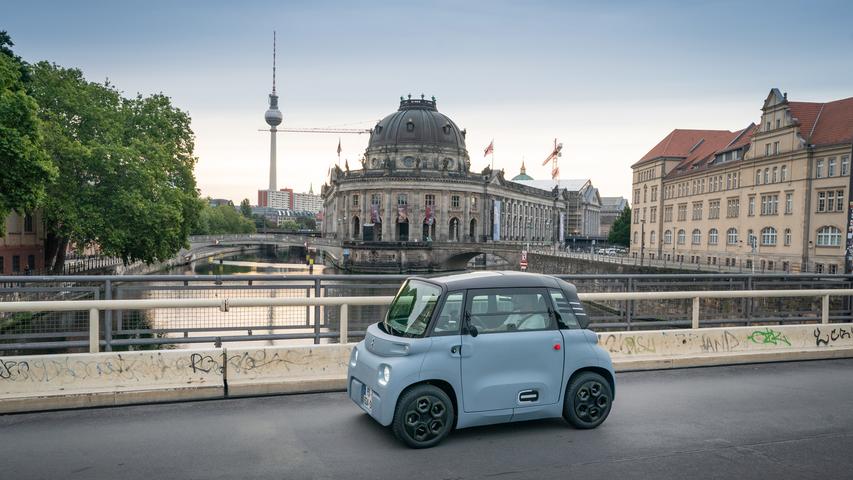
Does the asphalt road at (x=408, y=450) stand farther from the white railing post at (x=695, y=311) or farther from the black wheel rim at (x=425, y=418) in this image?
the white railing post at (x=695, y=311)

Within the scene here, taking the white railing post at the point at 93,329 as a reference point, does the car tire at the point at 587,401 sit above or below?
below

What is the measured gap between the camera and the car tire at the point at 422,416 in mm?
6945

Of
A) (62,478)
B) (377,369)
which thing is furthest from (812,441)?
(62,478)

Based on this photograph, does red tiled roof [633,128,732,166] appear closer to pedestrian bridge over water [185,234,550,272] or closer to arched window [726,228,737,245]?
arched window [726,228,737,245]

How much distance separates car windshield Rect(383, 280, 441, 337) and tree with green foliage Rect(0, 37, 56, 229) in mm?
23058

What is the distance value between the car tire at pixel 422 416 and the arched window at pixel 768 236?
57.5 metres

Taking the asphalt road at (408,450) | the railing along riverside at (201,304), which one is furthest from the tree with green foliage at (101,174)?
the asphalt road at (408,450)

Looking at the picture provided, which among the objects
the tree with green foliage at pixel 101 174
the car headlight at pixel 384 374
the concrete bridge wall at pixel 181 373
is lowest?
the concrete bridge wall at pixel 181 373

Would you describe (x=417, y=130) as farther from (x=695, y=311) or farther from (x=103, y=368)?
(x=103, y=368)

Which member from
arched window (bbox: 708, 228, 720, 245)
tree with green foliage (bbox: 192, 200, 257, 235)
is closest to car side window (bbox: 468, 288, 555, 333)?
arched window (bbox: 708, 228, 720, 245)

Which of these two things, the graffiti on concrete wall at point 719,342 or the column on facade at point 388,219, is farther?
the column on facade at point 388,219

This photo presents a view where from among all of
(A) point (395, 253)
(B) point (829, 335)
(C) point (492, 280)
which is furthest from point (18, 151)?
(A) point (395, 253)

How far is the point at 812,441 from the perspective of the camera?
24.5 ft

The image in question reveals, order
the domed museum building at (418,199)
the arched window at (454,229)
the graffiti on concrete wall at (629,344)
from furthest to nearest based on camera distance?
the arched window at (454,229) < the domed museum building at (418,199) < the graffiti on concrete wall at (629,344)
